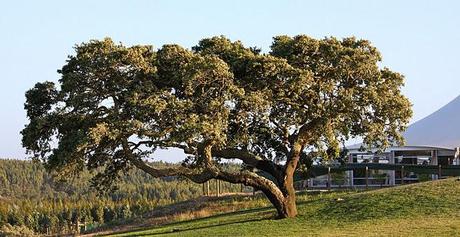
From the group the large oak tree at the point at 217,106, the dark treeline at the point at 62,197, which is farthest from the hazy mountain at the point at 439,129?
the dark treeline at the point at 62,197

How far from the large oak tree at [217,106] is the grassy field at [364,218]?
4.89 ft

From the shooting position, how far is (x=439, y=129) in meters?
43.7

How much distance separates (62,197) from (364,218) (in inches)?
5071

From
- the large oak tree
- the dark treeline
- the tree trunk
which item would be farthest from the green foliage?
the dark treeline

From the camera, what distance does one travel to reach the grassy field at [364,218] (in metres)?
18.3

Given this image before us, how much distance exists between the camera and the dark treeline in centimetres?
9888

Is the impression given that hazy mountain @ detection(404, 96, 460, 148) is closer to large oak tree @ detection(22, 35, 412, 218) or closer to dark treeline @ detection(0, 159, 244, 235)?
Answer: large oak tree @ detection(22, 35, 412, 218)

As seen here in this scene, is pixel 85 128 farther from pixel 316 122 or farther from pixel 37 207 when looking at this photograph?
pixel 37 207

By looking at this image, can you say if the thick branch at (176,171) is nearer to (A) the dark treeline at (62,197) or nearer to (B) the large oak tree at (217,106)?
(B) the large oak tree at (217,106)

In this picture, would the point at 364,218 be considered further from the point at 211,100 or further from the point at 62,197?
the point at 62,197

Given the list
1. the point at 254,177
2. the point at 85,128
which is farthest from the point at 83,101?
the point at 254,177

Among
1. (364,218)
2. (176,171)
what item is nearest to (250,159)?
(176,171)

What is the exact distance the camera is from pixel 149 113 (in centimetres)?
Answer: 1931

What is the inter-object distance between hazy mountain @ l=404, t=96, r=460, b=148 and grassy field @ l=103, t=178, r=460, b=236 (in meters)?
15.8
